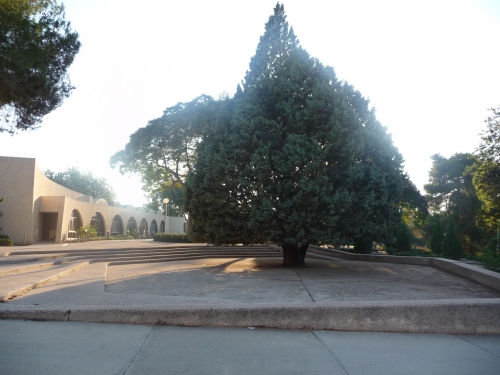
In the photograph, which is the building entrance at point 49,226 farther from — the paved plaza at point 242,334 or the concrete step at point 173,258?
the paved plaza at point 242,334

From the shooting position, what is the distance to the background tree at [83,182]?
6594 cm

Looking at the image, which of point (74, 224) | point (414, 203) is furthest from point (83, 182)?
point (414, 203)

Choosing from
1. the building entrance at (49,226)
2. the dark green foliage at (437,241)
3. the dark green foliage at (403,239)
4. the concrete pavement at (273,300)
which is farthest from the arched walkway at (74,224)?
the dark green foliage at (437,241)

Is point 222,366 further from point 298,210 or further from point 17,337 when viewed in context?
point 298,210

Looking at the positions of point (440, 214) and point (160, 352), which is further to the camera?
point (440, 214)

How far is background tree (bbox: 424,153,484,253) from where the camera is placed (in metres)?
34.5

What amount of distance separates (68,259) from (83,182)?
55667 millimetres

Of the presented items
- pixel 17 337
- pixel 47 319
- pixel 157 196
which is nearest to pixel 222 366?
pixel 17 337

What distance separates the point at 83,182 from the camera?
66625mm

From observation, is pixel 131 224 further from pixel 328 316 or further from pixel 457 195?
Result: pixel 328 316

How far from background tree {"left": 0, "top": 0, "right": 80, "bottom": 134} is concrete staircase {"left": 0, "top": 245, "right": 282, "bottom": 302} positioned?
14.8 ft

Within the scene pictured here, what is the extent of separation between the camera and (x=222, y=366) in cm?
404

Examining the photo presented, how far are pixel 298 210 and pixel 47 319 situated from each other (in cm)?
847

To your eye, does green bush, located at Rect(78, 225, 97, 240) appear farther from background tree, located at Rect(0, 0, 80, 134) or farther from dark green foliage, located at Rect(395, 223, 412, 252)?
dark green foliage, located at Rect(395, 223, 412, 252)
